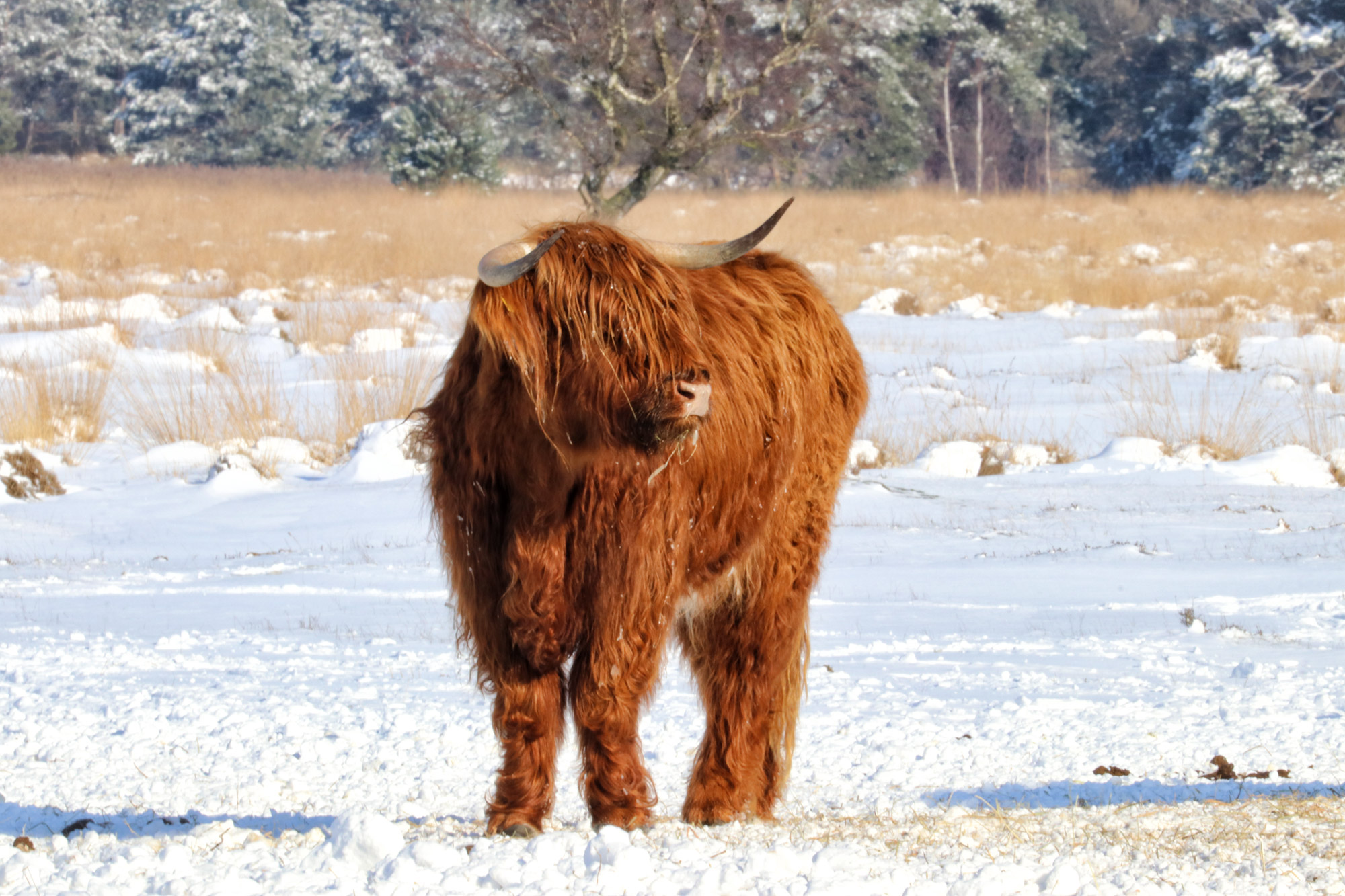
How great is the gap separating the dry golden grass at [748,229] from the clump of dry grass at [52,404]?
4.81m

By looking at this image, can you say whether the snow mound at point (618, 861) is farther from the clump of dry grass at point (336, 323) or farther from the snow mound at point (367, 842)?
the clump of dry grass at point (336, 323)

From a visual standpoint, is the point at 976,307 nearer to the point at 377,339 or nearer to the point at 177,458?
the point at 377,339

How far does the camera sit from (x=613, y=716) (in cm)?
307

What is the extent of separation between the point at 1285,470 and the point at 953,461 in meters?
2.43

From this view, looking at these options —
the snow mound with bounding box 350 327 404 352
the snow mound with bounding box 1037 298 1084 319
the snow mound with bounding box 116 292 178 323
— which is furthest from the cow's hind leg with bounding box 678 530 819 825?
the snow mound with bounding box 1037 298 1084 319

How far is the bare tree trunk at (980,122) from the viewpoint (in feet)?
138

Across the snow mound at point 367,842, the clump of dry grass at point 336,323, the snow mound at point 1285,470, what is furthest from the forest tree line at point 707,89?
the snow mound at point 367,842

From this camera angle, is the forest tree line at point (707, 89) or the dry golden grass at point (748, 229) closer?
the dry golden grass at point (748, 229)

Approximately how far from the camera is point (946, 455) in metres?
10.2

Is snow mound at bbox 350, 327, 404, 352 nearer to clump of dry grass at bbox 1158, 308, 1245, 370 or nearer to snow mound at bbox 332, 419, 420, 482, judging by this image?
snow mound at bbox 332, 419, 420, 482

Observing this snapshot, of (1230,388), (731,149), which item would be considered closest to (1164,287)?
(1230,388)

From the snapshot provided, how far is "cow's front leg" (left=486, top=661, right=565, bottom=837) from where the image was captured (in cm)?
310

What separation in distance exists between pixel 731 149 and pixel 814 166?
9292 mm

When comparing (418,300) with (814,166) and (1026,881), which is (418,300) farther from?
(814,166)
